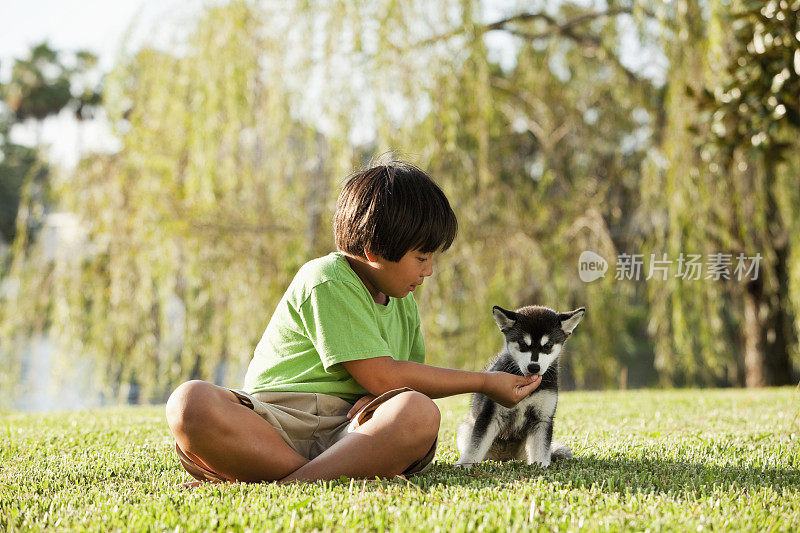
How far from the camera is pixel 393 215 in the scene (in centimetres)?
280

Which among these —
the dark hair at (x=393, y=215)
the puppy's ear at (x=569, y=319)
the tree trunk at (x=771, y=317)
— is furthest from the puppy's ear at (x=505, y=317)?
the tree trunk at (x=771, y=317)

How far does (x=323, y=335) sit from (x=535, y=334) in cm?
86

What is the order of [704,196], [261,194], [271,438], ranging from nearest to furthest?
[271,438]
[704,196]
[261,194]

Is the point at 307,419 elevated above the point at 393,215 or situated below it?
below

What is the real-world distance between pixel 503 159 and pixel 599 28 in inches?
82.2

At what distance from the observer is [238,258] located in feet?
24.6

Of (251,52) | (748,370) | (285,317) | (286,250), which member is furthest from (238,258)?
(748,370)

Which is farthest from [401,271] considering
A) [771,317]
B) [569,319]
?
[771,317]

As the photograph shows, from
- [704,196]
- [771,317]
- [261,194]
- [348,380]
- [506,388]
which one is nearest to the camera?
[506,388]

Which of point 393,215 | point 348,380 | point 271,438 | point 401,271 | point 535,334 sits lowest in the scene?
point 271,438

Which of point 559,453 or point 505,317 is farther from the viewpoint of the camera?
point 559,453

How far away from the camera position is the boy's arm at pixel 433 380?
108 inches

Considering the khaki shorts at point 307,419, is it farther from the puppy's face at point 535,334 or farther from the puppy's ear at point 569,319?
the puppy's ear at point 569,319

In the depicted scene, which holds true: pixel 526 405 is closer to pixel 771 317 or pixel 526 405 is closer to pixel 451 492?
pixel 451 492
